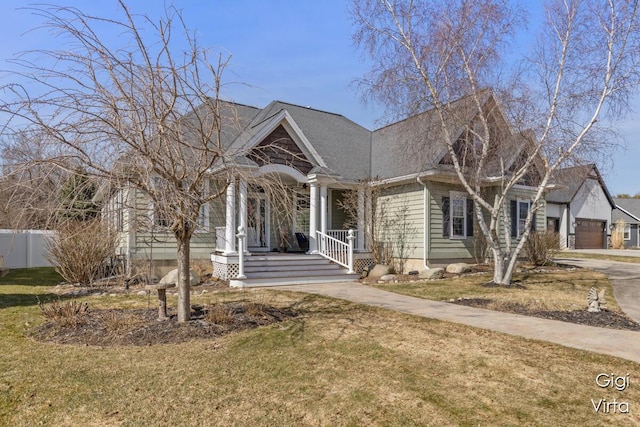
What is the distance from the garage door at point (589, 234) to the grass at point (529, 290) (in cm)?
2094

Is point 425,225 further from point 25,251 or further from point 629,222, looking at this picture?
point 629,222

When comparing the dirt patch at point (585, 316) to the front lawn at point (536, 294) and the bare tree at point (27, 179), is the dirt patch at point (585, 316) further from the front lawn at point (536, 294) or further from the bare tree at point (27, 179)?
the bare tree at point (27, 179)

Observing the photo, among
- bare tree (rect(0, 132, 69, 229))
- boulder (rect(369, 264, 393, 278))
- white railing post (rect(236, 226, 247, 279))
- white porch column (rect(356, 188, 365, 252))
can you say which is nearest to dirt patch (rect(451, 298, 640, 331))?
boulder (rect(369, 264, 393, 278))

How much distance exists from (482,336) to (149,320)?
5.08 m

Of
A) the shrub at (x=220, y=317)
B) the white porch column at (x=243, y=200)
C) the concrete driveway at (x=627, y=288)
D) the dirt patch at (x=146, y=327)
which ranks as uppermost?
the white porch column at (x=243, y=200)

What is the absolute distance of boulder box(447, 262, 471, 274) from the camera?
47.1ft

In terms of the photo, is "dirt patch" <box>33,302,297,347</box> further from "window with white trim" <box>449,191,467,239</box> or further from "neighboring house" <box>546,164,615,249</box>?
"neighboring house" <box>546,164,615,249</box>

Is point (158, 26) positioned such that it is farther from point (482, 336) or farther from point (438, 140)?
point (438, 140)

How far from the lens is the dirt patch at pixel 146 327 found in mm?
5906

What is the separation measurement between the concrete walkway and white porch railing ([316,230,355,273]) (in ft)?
10.7

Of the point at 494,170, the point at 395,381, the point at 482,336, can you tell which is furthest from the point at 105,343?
the point at 494,170

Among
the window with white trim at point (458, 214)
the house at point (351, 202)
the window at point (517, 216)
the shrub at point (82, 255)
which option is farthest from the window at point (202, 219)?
the window at point (517, 216)

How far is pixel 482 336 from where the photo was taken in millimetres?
6102

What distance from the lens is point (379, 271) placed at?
13844 millimetres
